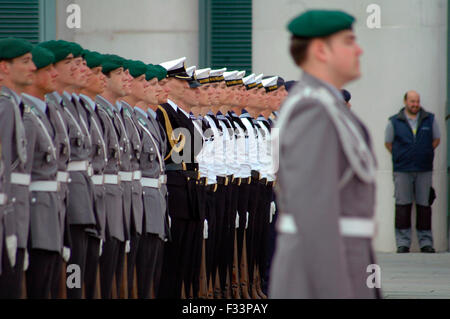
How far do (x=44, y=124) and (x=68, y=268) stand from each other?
0.92m

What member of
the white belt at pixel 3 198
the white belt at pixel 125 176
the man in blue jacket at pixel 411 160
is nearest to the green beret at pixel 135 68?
the white belt at pixel 125 176

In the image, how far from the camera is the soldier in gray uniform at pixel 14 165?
5539 millimetres

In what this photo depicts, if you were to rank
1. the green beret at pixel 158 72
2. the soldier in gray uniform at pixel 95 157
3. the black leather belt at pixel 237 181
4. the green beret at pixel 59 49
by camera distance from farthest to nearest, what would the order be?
the black leather belt at pixel 237 181 < the green beret at pixel 158 72 < the soldier in gray uniform at pixel 95 157 < the green beret at pixel 59 49

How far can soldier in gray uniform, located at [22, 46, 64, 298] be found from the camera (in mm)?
5996

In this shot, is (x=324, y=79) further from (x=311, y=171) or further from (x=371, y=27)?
(x=371, y=27)

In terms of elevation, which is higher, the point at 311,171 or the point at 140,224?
the point at 311,171

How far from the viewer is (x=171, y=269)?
8312 mm

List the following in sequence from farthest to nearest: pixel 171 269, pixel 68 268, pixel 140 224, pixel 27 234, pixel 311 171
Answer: pixel 171 269 → pixel 140 224 → pixel 68 268 → pixel 27 234 → pixel 311 171

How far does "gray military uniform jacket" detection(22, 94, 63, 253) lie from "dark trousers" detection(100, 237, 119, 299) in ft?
3.46

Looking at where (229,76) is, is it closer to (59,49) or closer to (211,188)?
(211,188)

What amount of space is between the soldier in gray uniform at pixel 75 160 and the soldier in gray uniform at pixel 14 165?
0.59m

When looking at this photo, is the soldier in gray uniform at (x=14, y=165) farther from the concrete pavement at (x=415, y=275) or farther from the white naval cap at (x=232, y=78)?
the concrete pavement at (x=415, y=275)

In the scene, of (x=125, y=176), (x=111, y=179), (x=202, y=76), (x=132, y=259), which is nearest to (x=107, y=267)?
(x=132, y=259)
